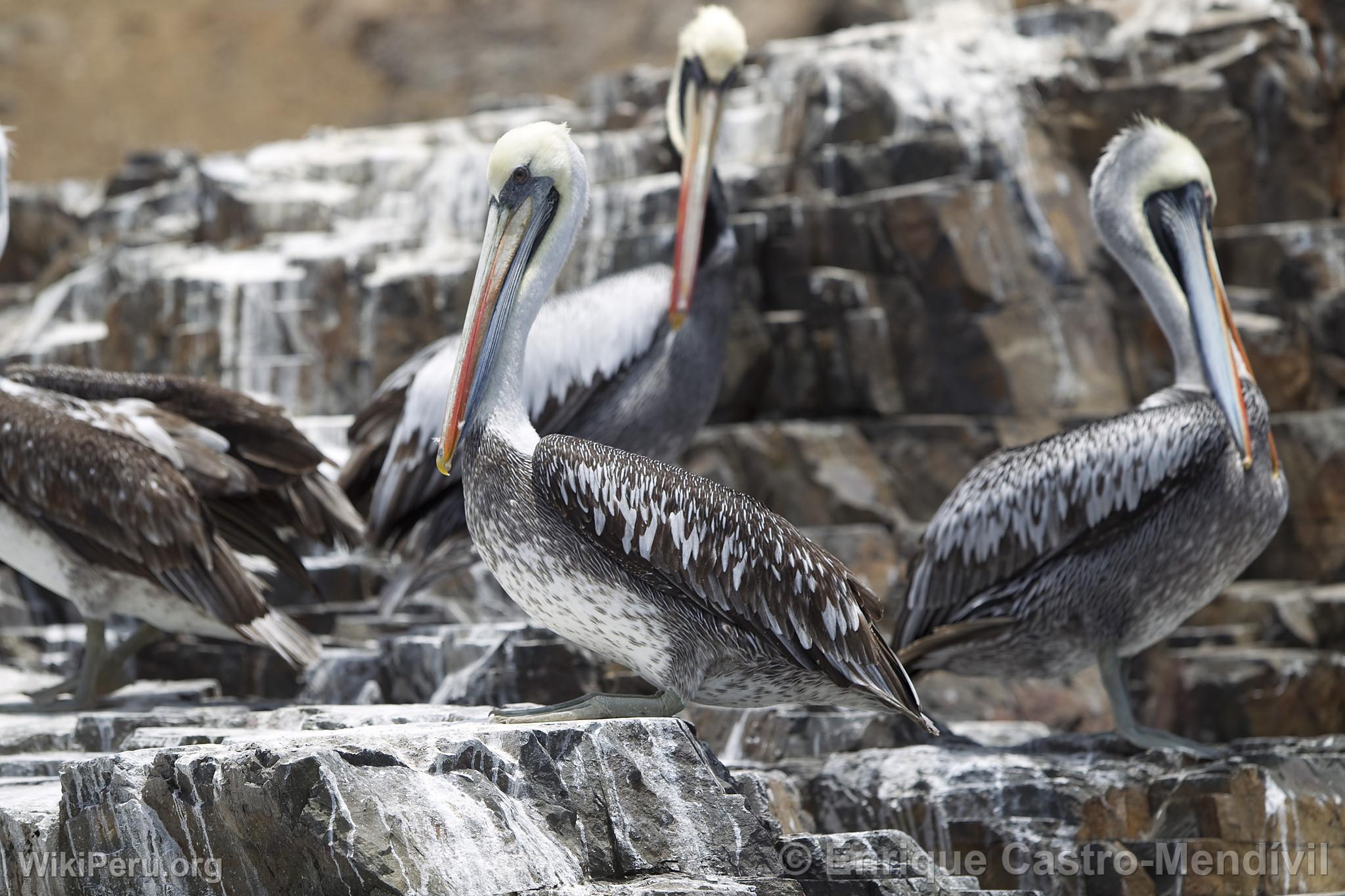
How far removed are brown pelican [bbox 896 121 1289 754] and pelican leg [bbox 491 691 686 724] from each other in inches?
73.2

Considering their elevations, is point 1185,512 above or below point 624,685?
above

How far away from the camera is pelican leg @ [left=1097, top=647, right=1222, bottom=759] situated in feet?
17.0

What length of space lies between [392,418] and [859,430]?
14.7ft

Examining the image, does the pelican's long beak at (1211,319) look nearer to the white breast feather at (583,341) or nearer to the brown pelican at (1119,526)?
the brown pelican at (1119,526)

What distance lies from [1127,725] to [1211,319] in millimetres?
1466

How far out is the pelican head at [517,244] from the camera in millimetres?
4133

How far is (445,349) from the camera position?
6457 mm

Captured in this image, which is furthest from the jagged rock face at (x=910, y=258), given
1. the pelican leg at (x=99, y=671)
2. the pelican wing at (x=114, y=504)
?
the pelican wing at (x=114, y=504)

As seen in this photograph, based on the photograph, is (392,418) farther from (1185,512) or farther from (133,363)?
(133,363)

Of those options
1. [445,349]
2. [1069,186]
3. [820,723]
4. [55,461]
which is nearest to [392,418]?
[445,349]

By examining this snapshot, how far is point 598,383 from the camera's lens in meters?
6.31

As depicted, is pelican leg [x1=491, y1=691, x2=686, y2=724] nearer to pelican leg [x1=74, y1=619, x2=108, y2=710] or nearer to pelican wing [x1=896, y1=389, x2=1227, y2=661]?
pelican wing [x1=896, y1=389, x2=1227, y2=661]

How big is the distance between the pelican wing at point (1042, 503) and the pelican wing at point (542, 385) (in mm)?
1451

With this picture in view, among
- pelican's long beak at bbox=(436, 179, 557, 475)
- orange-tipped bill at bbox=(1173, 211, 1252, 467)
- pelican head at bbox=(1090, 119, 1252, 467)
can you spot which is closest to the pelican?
pelican's long beak at bbox=(436, 179, 557, 475)
